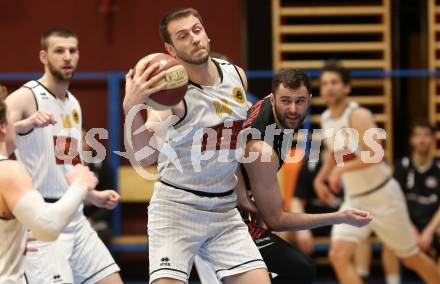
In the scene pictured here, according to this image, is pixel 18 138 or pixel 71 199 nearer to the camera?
pixel 71 199

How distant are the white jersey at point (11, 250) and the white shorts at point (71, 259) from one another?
1.27 meters

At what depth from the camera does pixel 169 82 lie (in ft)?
14.9

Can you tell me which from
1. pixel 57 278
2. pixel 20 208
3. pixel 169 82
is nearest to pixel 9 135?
pixel 20 208

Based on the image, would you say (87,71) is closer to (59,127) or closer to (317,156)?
(317,156)

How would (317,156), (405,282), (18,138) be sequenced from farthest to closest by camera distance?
(405,282) < (317,156) < (18,138)

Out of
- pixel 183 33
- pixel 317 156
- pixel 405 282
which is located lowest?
pixel 405 282

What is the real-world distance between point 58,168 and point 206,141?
4.62ft

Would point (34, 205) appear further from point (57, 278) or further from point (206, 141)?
point (57, 278)

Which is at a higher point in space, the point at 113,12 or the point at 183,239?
the point at 113,12

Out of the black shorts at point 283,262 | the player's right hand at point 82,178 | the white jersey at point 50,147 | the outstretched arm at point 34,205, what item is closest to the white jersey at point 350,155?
the black shorts at point 283,262

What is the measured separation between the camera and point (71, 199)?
420 centimetres

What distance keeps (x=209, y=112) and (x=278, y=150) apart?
2.24 feet

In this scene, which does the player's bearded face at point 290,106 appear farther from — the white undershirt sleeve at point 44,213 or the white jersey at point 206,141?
the white undershirt sleeve at point 44,213

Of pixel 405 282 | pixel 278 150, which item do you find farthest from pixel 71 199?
pixel 405 282
